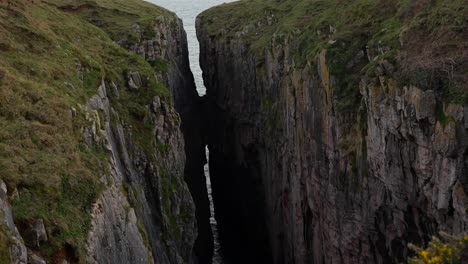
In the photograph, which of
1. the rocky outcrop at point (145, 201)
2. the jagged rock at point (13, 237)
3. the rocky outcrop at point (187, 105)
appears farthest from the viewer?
the rocky outcrop at point (187, 105)

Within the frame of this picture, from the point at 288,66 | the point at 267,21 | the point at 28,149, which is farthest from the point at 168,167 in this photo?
the point at 267,21

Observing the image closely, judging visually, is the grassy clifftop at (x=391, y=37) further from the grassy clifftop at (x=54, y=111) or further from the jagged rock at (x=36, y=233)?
the jagged rock at (x=36, y=233)

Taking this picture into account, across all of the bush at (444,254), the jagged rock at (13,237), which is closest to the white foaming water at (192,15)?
the jagged rock at (13,237)

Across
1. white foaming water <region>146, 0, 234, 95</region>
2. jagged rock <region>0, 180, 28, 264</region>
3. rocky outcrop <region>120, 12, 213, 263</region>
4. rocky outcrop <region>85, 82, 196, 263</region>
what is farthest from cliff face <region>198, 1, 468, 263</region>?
white foaming water <region>146, 0, 234, 95</region>

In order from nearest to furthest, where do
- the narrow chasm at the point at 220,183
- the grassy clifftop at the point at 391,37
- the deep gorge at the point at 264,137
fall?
the deep gorge at the point at 264,137, the grassy clifftop at the point at 391,37, the narrow chasm at the point at 220,183

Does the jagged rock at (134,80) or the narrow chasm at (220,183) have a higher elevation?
the jagged rock at (134,80)

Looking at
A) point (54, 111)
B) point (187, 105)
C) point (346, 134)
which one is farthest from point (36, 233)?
point (187, 105)

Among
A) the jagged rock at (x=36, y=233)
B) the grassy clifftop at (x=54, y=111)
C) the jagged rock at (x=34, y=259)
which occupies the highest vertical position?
the grassy clifftop at (x=54, y=111)

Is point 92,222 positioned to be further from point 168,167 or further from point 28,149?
point 168,167
